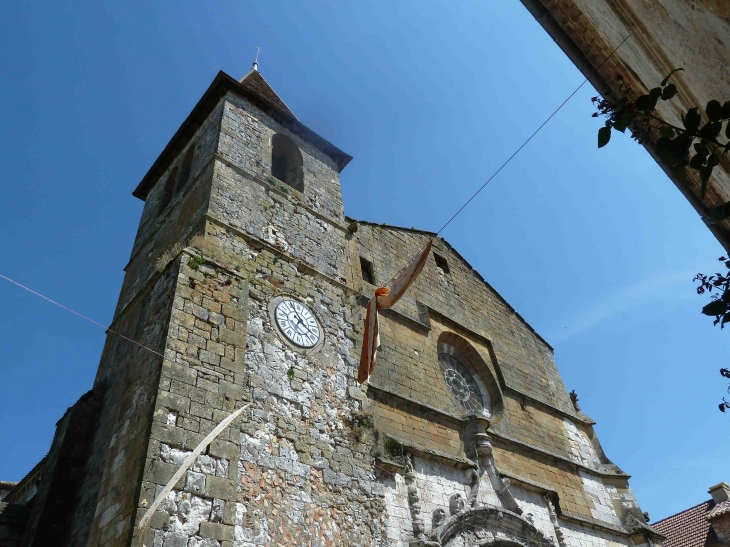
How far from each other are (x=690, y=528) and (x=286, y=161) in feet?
49.6

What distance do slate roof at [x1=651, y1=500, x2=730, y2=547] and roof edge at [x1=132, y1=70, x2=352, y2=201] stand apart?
1355 cm

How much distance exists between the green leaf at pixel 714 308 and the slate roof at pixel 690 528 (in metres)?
16.0

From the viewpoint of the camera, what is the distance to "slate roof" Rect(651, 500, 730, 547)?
15.4 meters

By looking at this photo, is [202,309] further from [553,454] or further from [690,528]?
[690,528]

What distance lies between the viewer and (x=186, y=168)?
11.2m

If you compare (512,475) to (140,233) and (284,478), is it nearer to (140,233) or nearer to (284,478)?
(284,478)

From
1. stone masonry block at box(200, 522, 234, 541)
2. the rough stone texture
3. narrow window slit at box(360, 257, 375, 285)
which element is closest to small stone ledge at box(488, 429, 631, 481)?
narrow window slit at box(360, 257, 375, 285)

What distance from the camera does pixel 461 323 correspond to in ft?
38.5

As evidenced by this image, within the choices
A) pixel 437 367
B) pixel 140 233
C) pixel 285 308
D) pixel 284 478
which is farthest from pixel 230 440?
pixel 140 233

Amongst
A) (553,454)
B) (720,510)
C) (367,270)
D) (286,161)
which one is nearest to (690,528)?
(720,510)

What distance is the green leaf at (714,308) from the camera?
7.73ft

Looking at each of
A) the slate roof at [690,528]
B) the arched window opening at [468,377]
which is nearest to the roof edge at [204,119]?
the arched window opening at [468,377]

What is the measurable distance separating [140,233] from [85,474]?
5.33m

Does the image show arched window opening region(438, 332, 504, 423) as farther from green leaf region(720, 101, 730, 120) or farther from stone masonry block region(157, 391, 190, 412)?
green leaf region(720, 101, 730, 120)
